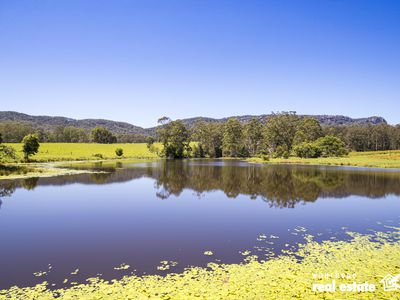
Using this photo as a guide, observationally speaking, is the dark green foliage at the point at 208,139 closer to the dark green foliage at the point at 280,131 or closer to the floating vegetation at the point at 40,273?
the dark green foliage at the point at 280,131

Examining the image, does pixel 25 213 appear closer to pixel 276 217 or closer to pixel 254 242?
pixel 254 242

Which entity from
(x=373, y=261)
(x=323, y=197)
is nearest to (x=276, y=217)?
(x=373, y=261)

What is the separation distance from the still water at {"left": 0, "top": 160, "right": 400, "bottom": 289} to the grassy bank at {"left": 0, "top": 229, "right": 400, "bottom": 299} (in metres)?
0.84

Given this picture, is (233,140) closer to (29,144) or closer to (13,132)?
(29,144)

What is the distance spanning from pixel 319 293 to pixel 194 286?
4188 millimetres

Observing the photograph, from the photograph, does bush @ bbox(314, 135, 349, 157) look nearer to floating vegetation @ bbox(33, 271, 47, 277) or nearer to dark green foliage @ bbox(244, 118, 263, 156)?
dark green foliage @ bbox(244, 118, 263, 156)

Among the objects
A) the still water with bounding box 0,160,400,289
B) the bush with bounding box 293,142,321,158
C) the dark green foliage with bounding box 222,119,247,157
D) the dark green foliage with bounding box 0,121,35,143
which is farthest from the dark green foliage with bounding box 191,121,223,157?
the still water with bounding box 0,160,400,289

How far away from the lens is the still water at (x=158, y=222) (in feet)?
42.4

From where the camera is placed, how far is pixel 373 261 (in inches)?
495

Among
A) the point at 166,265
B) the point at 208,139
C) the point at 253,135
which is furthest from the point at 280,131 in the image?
the point at 166,265

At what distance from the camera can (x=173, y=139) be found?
387 ft

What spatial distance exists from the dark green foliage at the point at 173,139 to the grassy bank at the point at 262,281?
342 feet

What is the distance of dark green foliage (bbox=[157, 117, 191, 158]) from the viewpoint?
117m

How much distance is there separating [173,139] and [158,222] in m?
98.8
